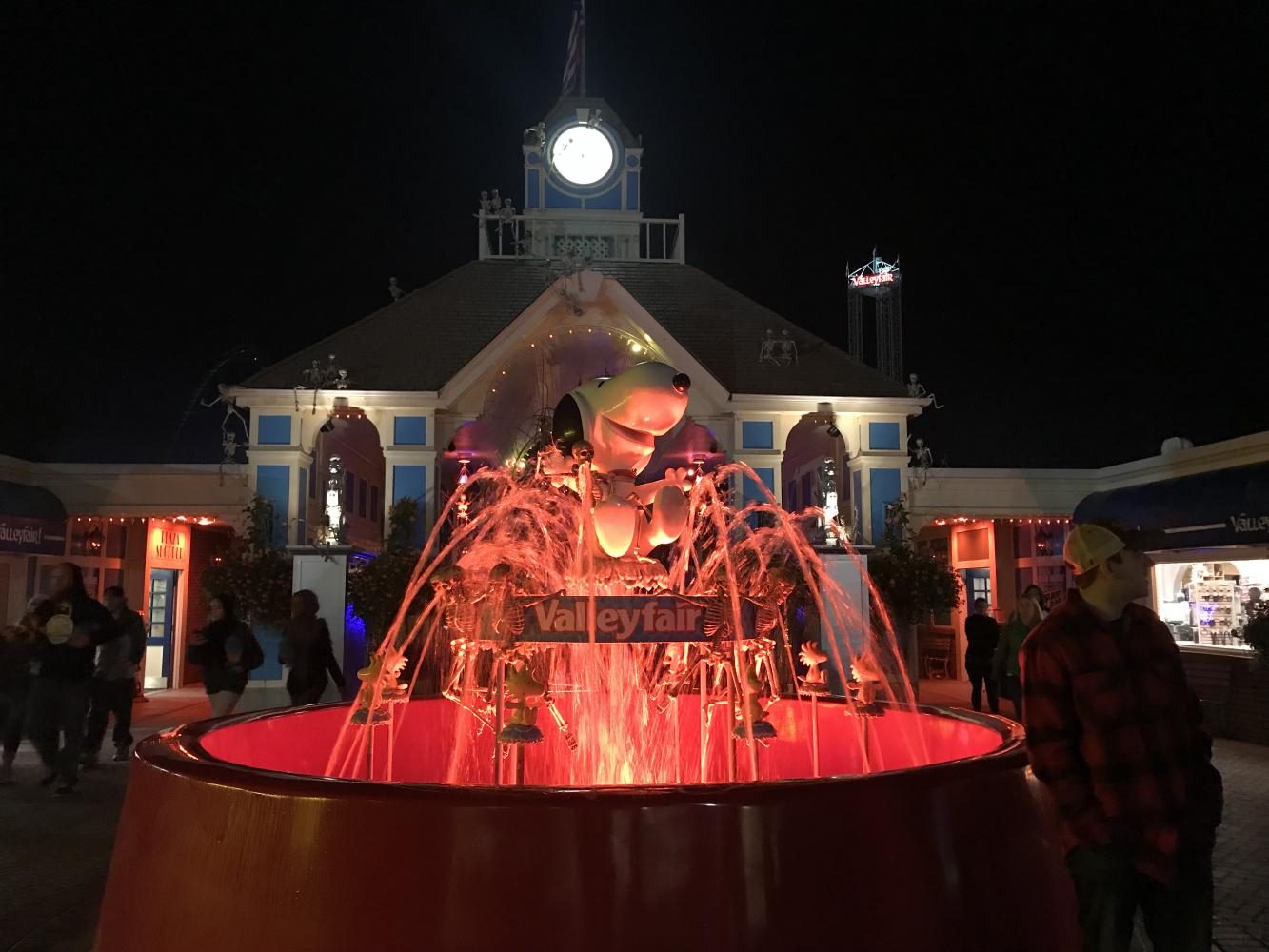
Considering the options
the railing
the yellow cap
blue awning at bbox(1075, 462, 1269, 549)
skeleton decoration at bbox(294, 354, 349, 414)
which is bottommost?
the yellow cap

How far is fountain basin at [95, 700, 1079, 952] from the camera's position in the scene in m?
2.89

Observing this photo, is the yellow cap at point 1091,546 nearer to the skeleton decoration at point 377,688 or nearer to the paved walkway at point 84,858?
the paved walkway at point 84,858

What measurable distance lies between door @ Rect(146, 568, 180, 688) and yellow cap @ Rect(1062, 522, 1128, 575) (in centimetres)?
1982

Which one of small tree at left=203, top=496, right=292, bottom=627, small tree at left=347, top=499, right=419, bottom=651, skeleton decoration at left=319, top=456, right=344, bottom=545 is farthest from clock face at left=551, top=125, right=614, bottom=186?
small tree at left=203, top=496, right=292, bottom=627

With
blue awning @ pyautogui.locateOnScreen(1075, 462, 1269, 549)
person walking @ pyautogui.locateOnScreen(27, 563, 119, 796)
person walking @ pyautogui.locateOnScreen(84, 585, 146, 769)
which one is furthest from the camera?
blue awning @ pyautogui.locateOnScreen(1075, 462, 1269, 549)

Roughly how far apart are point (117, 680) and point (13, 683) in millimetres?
965

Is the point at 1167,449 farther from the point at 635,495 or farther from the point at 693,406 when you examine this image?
the point at 635,495

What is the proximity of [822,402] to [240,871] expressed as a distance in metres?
16.4

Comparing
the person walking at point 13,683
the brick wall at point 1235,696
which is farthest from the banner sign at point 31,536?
the brick wall at point 1235,696

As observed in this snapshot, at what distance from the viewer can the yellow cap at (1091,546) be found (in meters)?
3.10

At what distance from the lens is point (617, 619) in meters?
4.41

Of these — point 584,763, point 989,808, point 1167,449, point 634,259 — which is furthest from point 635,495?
point 634,259

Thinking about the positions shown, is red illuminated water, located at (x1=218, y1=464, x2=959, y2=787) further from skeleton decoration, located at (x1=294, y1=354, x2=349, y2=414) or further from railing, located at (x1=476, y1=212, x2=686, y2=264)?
railing, located at (x1=476, y1=212, x2=686, y2=264)

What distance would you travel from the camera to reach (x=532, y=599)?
4.57m
